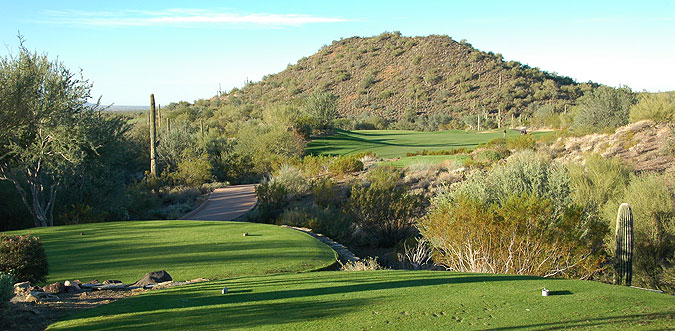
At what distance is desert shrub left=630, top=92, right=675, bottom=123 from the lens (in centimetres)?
2991

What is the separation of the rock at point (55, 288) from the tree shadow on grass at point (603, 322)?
21.0 feet

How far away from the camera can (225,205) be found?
26516 millimetres

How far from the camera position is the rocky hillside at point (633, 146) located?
2459cm

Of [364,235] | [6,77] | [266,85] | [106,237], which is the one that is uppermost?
[266,85]

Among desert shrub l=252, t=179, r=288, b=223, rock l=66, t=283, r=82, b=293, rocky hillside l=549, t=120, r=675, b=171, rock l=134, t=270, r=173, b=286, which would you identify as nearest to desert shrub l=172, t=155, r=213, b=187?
desert shrub l=252, t=179, r=288, b=223

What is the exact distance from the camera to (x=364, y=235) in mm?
20922

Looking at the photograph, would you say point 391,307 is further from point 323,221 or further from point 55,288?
point 323,221

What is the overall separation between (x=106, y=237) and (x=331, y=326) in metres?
9.46

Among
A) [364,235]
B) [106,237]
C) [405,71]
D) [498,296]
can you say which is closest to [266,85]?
[405,71]

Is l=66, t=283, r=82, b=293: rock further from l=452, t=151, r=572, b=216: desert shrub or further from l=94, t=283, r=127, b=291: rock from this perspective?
l=452, t=151, r=572, b=216: desert shrub

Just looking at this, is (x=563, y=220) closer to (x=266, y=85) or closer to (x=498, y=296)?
(x=498, y=296)

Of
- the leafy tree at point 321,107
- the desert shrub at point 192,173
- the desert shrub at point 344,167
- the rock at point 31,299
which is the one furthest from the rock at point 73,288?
the leafy tree at point 321,107

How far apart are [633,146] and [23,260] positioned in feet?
91.3

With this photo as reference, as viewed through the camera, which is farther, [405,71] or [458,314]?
[405,71]
